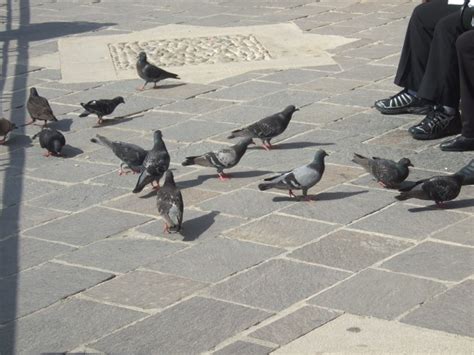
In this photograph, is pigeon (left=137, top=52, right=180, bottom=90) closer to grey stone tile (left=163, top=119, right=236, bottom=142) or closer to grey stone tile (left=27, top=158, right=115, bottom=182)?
grey stone tile (left=163, top=119, right=236, bottom=142)

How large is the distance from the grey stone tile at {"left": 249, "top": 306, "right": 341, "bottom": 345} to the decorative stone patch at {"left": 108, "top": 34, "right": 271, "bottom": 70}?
5.28 metres

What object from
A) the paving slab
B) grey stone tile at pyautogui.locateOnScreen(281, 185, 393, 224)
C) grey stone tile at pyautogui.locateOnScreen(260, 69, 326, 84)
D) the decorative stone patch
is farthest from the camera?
the decorative stone patch

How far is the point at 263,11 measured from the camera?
39.2 feet

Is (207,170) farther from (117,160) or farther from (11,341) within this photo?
(11,341)

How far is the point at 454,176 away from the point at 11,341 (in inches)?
107

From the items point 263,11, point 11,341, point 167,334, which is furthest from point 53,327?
point 263,11

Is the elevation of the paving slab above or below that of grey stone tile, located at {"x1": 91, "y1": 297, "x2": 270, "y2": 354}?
above

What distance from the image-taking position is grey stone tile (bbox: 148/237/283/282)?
5.36 metres

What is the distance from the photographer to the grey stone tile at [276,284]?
16.4ft

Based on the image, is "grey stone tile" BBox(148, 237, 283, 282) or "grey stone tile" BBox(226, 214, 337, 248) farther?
"grey stone tile" BBox(226, 214, 337, 248)

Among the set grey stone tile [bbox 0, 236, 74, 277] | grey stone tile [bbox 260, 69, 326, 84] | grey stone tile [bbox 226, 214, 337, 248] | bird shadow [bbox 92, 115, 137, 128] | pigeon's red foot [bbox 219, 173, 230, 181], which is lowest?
bird shadow [bbox 92, 115, 137, 128]

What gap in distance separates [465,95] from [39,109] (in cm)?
319

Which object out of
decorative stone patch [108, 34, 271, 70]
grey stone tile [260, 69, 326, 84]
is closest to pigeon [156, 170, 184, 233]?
grey stone tile [260, 69, 326, 84]

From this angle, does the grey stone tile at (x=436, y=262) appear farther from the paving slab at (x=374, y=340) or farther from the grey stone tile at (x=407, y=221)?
the paving slab at (x=374, y=340)
